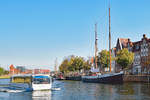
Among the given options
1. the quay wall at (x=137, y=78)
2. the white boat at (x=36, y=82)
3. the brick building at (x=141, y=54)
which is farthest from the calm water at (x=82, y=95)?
the brick building at (x=141, y=54)

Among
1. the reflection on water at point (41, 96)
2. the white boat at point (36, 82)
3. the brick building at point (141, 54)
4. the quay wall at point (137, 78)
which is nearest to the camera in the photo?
the reflection on water at point (41, 96)

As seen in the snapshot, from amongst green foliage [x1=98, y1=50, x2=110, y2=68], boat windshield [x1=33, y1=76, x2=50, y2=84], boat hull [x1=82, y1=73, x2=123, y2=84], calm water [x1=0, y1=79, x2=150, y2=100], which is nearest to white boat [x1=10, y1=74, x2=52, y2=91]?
boat windshield [x1=33, y1=76, x2=50, y2=84]

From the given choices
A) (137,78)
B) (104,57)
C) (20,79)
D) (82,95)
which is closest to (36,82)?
(20,79)

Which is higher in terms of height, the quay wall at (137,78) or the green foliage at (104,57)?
the green foliage at (104,57)

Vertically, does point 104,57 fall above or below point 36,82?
above

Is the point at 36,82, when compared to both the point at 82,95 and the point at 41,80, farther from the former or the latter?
the point at 82,95

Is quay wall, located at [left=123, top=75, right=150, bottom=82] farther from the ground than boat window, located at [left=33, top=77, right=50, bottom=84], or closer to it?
closer to it

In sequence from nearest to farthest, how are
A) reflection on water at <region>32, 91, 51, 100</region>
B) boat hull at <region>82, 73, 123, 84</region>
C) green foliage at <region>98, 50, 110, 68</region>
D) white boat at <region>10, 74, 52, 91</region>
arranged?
reflection on water at <region>32, 91, 51, 100</region>
white boat at <region>10, 74, 52, 91</region>
boat hull at <region>82, 73, 123, 84</region>
green foliage at <region>98, 50, 110, 68</region>

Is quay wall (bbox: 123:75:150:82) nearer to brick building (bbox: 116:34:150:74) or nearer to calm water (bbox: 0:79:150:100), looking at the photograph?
brick building (bbox: 116:34:150:74)

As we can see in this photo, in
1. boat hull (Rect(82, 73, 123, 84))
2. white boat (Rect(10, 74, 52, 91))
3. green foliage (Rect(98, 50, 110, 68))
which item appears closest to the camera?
white boat (Rect(10, 74, 52, 91))

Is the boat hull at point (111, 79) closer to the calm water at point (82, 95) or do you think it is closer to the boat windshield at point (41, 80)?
the calm water at point (82, 95)

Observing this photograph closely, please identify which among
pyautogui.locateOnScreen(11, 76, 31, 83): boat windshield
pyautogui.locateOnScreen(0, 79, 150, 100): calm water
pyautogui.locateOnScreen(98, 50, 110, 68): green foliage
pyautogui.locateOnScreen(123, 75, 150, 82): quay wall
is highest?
pyautogui.locateOnScreen(98, 50, 110, 68): green foliage

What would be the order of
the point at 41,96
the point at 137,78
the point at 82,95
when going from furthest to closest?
the point at 137,78, the point at 82,95, the point at 41,96

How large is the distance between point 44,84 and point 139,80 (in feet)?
148
